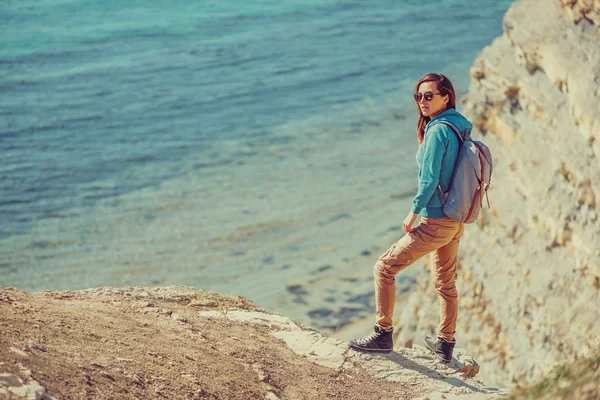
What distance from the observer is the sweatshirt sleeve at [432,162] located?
5.01 metres

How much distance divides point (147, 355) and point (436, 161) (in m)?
2.40

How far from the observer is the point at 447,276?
564 centimetres

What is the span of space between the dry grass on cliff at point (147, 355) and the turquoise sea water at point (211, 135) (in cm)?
737

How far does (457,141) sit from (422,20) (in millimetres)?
30949

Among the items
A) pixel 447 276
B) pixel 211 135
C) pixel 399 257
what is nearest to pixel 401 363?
pixel 447 276

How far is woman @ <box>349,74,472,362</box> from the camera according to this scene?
5.06 m

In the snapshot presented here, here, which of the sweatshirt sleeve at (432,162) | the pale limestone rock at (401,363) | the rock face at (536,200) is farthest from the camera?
the rock face at (536,200)

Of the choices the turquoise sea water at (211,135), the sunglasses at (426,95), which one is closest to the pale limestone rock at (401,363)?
the sunglasses at (426,95)

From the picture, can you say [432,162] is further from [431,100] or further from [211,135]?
[211,135]

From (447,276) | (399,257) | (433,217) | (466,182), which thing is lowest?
(447,276)

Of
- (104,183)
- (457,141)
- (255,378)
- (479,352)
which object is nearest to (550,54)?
(479,352)

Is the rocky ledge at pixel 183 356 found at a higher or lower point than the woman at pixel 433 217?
lower

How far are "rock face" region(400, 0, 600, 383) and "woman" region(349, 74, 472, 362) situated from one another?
3038 mm

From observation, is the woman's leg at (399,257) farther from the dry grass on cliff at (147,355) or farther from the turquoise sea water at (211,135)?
the turquoise sea water at (211,135)
